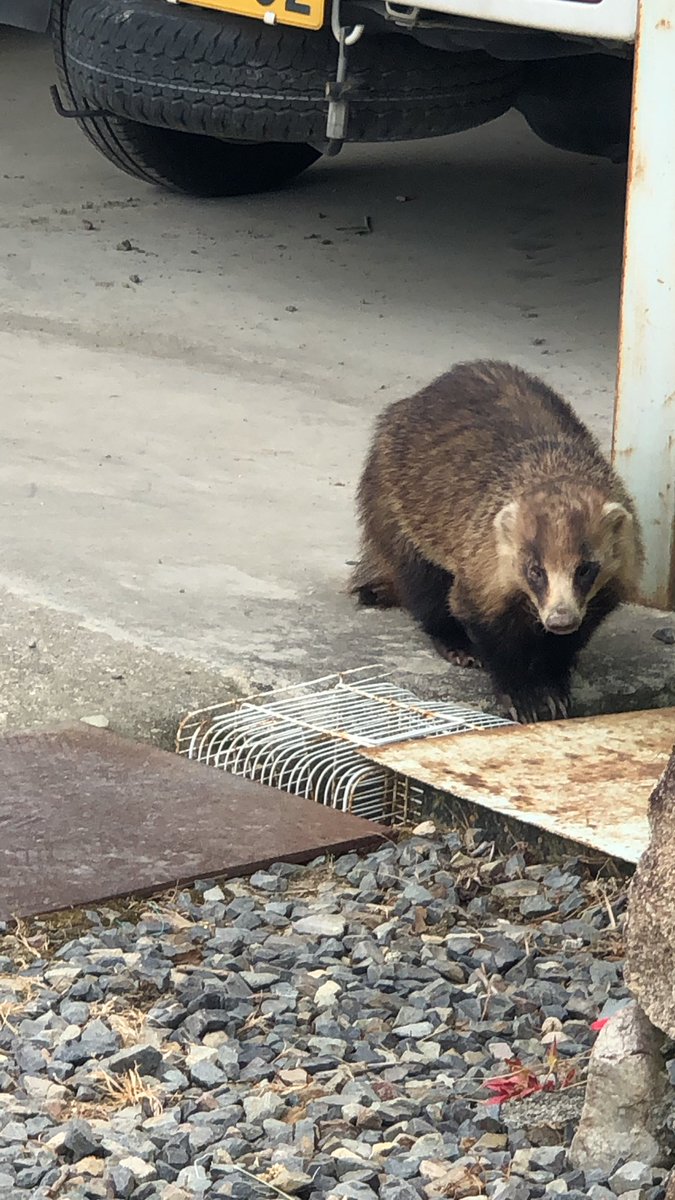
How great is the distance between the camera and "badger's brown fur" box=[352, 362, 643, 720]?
4.40m

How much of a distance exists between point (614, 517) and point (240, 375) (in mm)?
2546

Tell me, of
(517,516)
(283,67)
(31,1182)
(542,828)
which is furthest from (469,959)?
(283,67)

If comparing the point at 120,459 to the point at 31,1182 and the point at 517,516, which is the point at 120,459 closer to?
the point at 517,516

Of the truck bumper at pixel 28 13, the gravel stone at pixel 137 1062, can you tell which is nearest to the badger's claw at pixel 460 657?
the gravel stone at pixel 137 1062

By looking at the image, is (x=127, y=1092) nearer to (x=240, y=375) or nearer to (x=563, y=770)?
(x=563, y=770)

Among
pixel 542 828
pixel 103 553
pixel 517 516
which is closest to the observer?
pixel 542 828

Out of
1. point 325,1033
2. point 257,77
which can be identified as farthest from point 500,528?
point 257,77

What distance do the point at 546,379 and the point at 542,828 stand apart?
3.23 meters

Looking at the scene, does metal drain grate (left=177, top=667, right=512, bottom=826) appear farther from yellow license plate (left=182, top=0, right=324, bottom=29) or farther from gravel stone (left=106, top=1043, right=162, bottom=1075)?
yellow license plate (left=182, top=0, right=324, bottom=29)

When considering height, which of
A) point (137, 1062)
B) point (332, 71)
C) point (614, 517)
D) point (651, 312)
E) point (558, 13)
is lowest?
point (137, 1062)

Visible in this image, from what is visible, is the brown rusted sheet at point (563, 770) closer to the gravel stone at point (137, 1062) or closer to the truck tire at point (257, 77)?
the gravel stone at point (137, 1062)

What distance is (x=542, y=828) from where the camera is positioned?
11.8 feet

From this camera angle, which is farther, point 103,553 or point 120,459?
point 120,459

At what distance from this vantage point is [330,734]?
4.00m
